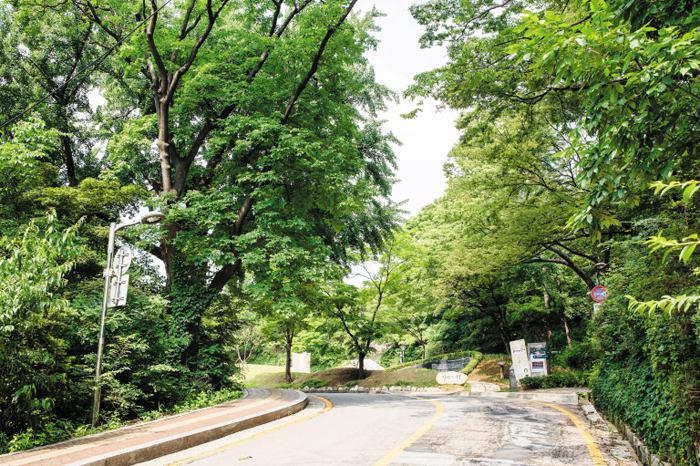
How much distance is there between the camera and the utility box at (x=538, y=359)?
19.8 meters

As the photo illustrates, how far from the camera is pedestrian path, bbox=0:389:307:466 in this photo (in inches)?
209

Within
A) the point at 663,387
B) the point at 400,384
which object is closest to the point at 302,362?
the point at 400,384

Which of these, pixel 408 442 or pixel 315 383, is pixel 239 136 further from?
pixel 315 383

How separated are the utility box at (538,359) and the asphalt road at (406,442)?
448 inches

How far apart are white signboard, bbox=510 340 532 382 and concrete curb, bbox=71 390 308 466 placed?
45.6 ft

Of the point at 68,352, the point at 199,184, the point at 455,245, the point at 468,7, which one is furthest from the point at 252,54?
the point at 455,245

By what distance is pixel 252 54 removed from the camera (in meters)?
15.3

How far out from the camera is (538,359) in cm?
2008

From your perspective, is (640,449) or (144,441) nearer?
(640,449)

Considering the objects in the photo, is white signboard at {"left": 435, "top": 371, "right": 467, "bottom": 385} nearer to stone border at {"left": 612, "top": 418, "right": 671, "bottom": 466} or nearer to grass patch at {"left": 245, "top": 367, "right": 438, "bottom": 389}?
grass patch at {"left": 245, "top": 367, "right": 438, "bottom": 389}

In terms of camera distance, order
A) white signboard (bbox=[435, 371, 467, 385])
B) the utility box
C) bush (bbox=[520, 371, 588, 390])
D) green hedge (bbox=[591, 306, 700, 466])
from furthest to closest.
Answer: white signboard (bbox=[435, 371, 467, 385]) < the utility box < bush (bbox=[520, 371, 588, 390]) < green hedge (bbox=[591, 306, 700, 466])

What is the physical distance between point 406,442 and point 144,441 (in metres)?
3.78

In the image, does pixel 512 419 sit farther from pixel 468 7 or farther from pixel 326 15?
pixel 326 15

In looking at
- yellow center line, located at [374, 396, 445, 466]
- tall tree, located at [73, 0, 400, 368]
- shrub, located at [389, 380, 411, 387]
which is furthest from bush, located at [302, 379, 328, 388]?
yellow center line, located at [374, 396, 445, 466]
